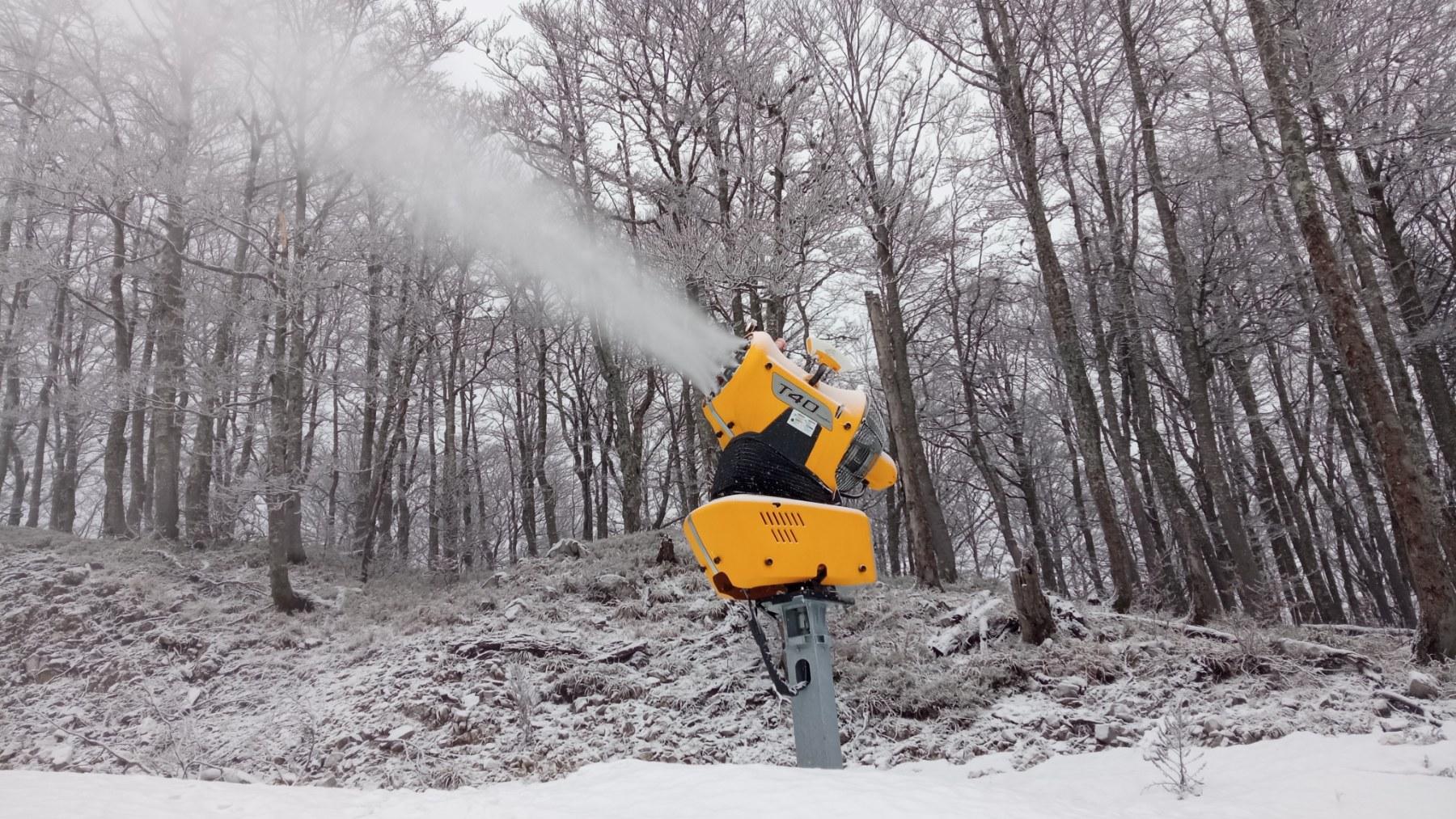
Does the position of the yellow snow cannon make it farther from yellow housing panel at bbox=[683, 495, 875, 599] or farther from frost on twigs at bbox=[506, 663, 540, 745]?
frost on twigs at bbox=[506, 663, 540, 745]

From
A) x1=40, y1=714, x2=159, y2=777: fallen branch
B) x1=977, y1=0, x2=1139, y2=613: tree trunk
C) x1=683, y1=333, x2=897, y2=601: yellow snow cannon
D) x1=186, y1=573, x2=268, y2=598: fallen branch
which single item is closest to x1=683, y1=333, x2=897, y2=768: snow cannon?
x1=683, y1=333, x2=897, y2=601: yellow snow cannon

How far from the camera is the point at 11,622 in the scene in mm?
8883

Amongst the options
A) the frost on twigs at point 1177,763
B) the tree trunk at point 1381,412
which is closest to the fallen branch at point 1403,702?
the tree trunk at point 1381,412

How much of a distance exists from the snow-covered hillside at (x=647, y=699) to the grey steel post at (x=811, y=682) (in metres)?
0.42

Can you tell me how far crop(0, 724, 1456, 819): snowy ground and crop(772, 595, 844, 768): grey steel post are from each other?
0.53m

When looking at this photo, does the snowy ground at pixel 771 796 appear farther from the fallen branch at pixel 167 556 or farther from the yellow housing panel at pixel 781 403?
the fallen branch at pixel 167 556

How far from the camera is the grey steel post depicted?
333 cm

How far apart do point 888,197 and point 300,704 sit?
1008 cm

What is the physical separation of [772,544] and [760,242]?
674 cm

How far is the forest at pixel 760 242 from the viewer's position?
356 inches

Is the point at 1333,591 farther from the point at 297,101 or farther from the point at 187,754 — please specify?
the point at 297,101

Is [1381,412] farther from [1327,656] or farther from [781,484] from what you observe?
[781,484]

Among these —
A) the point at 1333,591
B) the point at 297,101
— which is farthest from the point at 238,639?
the point at 1333,591

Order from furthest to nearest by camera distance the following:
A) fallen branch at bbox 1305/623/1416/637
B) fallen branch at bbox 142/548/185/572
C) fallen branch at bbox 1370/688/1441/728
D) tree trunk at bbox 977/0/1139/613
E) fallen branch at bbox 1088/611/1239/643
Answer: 1. fallen branch at bbox 142/548/185/572
2. tree trunk at bbox 977/0/1139/613
3. fallen branch at bbox 1305/623/1416/637
4. fallen branch at bbox 1088/611/1239/643
5. fallen branch at bbox 1370/688/1441/728
